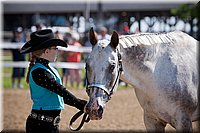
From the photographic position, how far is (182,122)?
3.72 metres

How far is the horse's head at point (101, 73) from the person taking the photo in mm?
3166

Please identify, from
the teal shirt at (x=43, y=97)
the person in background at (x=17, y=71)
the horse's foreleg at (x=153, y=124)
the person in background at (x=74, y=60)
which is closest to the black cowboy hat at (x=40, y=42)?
the teal shirt at (x=43, y=97)

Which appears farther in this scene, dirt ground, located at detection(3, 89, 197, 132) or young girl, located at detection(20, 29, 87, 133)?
dirt ground, located at detection(3, 89, 197, 132)

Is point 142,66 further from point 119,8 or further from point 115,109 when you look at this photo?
point 119,8

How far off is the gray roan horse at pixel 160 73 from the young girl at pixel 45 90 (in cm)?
39

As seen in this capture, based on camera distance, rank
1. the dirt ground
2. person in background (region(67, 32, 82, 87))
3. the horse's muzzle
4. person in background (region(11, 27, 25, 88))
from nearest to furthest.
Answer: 1. the horse's muzzle
2. the dirt ground
3. person in background (region(11, 27, 25, 88))
4. person in background (region(67, 32, 82, 87))

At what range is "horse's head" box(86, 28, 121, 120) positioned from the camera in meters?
3.17

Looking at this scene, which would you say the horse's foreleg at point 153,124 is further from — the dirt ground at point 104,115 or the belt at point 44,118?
the dirt ground at point 104,115

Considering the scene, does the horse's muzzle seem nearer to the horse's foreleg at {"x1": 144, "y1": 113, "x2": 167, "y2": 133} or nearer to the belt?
the belt

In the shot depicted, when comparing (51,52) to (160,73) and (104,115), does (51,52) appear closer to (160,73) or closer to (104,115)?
(160,73)

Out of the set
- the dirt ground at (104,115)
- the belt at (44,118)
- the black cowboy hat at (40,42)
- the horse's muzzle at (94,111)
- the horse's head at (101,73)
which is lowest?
the dirt ground at (104,115)

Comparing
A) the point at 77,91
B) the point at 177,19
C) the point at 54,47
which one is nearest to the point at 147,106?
the point at 54,47

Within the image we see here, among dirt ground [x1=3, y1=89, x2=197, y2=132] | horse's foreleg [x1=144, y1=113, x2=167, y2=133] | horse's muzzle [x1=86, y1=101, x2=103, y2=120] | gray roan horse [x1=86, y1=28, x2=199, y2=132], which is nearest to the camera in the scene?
horse's muzzle [x1=86, y1=101, x2=103, y2=120]

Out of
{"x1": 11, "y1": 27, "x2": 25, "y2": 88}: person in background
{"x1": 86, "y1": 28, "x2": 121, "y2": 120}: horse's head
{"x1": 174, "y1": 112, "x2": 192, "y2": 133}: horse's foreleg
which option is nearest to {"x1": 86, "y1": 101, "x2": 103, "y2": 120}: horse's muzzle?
{"x1": 86, "y1": 28, "x2": 121, "y2": 120}: horse's head
